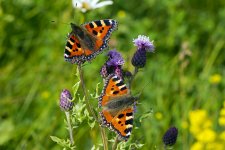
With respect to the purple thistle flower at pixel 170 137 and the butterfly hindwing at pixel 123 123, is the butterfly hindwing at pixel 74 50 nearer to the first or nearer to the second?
the butterfly hindwing at pixel 123 123

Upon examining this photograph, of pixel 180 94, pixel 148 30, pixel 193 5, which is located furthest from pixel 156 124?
pixel 193 5

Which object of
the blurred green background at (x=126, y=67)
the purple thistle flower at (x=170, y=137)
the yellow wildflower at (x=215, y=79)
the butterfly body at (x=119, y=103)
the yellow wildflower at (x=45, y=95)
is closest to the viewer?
the butterfly body at (x=119, y=103)

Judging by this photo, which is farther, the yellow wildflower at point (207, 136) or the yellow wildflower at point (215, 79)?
the yellow wildflower at point (215, 79)

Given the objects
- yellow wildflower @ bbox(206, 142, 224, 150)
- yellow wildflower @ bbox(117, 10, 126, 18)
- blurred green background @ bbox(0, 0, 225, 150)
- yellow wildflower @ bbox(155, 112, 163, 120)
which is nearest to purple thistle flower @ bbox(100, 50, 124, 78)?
yellow wildflower @ bbox(206, 142, 224, 150)

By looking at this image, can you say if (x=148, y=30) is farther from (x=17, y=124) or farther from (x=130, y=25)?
(x=17, y=124)

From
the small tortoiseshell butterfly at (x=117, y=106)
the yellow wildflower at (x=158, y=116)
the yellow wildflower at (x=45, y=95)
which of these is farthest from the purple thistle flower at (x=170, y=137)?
the yellow wildflower at (x=45, y=95)

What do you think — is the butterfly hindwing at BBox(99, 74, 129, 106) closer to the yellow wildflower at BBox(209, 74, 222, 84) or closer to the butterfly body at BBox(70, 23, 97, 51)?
the butterfly body at BBox(70, 23, 97, 51)

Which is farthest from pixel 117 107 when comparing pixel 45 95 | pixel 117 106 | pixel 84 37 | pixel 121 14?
pixel 121 14
